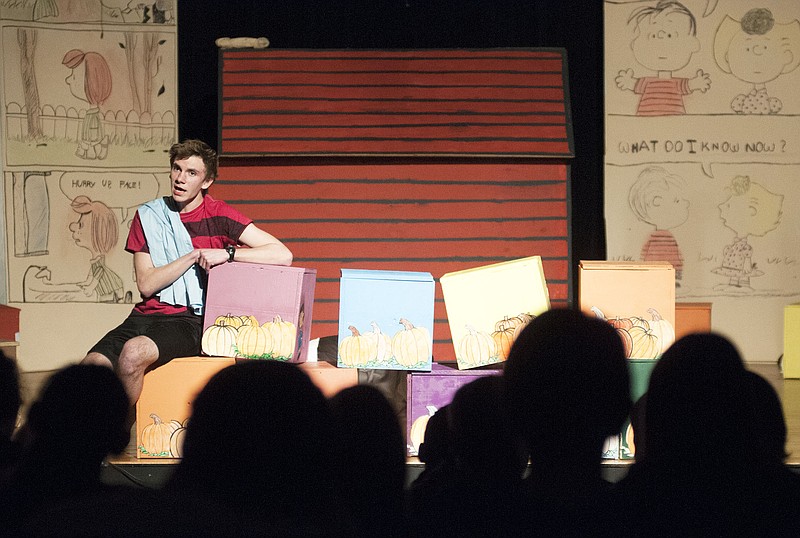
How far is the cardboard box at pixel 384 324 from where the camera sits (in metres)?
3.64

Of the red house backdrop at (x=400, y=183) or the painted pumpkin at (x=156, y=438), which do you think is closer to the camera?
the painted pumpkin at (x=156, y=438)

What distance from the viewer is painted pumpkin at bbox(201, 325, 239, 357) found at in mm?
3635

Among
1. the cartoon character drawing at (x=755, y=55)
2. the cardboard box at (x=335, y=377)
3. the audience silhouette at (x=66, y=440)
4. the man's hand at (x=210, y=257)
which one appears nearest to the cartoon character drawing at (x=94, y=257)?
the man's hand at (x=210, y=257)

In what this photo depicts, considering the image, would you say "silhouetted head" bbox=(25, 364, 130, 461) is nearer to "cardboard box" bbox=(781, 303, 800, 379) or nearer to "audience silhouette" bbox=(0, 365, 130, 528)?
"audience silhouette" bbox=(0, 365, 130, 528)

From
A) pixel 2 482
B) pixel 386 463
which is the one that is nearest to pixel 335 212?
pixel 386 463

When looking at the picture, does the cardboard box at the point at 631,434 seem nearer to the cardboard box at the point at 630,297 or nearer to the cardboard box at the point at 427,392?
the cardboard box at the point at 630,297

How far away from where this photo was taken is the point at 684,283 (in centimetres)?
664

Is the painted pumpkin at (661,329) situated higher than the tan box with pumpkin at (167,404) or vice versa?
the painted pumpkin at (661,329)

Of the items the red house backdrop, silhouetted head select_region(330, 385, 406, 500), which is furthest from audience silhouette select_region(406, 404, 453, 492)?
the red house backdrop

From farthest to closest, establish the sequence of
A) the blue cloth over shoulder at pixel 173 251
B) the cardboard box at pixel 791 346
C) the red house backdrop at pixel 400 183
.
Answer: the cardboard box at pixel 791 346 → the red house backdrop at pixel 400 183 → the blue cloth over shoulder at pixel 173 251

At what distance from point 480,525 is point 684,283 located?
18.4 feet

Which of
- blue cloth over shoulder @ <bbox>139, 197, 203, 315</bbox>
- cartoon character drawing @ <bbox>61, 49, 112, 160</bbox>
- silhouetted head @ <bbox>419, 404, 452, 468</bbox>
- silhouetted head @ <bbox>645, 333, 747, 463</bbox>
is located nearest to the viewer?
silhouetted head @ <bbox>645, 333, 747, 463</bbox>

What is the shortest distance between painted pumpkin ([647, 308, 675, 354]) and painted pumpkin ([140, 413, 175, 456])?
6.74 feet

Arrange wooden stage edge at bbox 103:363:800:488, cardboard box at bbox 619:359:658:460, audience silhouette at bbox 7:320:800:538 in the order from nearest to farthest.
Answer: audience silhouette at bbox 7:320:800:538 < wooden stage edge at bbox 103:363:800:488 < cardboard box at bbox 619:359:658:460
